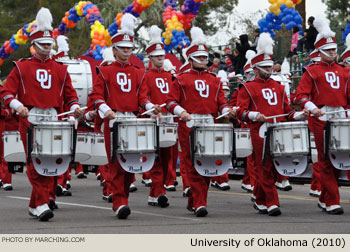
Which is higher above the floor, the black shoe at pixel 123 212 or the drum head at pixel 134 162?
the drum head at pixel 134 162

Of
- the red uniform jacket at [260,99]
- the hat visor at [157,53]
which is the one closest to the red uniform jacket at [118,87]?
the red uniform jacket at [260,99]

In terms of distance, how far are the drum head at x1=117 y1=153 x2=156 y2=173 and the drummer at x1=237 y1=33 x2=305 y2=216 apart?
57.6 inches

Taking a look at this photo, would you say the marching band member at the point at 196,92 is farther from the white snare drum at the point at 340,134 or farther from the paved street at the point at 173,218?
the white snare drum at the point at 340,134

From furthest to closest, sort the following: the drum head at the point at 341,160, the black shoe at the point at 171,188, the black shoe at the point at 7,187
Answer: the black shoe at the point at 7,187 → the black shoe at the point at 171,188 → the drum head at the point at 341,160

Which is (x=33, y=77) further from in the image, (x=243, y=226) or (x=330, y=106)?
(x=330, y=106)

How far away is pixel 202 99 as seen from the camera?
11.4 meters

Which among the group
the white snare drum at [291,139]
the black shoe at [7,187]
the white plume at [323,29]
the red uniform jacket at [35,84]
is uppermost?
the white plume at [323,29]

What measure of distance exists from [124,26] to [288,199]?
4.41m

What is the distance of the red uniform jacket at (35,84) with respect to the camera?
1055 centimetres

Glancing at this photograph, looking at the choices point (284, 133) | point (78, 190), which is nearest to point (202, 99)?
point (284, 133)

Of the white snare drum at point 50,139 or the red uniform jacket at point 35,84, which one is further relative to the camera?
the red uniform jacket at point 35,84

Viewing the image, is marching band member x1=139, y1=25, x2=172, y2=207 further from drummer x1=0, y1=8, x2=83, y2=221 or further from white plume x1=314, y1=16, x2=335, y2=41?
white plume x1=314, y1=16, x2=335, y2=41

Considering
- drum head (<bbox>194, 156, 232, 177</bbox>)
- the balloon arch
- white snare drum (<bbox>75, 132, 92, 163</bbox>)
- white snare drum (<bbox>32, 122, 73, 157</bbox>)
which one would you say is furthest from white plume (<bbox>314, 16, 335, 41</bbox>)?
the balloon arch

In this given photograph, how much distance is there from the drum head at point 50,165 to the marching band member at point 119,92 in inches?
25.1
